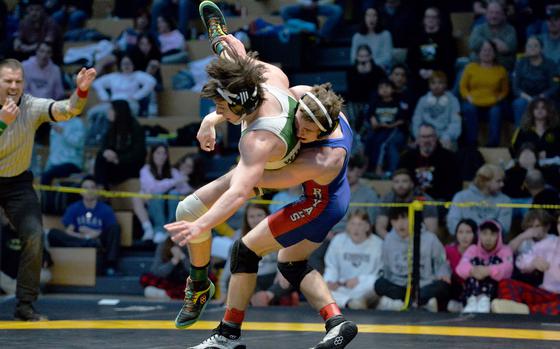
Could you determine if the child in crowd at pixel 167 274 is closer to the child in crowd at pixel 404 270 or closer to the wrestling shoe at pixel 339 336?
the child in crowd at pixel 404 270

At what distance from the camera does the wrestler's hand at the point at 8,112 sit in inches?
249

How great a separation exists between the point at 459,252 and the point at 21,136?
314cm

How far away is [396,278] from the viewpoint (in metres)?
8.20

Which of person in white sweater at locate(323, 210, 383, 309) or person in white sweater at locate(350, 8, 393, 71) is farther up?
person in white sweater at locate(350, 8, 393, 71)

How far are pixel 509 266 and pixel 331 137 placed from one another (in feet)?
10.0

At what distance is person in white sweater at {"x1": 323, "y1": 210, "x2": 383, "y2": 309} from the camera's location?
26.8ft

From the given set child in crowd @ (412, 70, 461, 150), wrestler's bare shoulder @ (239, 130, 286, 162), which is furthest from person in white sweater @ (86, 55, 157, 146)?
wrestler's bare shoulder @ (239, 130, 286, 162)

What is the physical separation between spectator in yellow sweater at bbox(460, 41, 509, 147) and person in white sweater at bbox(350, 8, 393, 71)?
92 centimetres

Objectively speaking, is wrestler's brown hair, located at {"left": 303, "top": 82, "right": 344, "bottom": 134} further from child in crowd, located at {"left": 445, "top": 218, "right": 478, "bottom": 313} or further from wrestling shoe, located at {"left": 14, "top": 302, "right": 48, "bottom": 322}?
child in crowd, located at {"left": 445, "top": 218, "right": 478, "bottom": 313}

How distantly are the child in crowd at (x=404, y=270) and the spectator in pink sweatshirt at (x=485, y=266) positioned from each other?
174 millimetres

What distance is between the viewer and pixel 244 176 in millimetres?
4723

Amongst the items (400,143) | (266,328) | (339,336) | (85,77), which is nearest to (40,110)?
(85,77)

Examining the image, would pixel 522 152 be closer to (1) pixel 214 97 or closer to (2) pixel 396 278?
(2) pixel 396 278

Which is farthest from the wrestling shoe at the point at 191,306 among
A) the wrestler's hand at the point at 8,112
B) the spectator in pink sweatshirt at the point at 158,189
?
the spectator in pink sweatshirt at the point at 158,189
